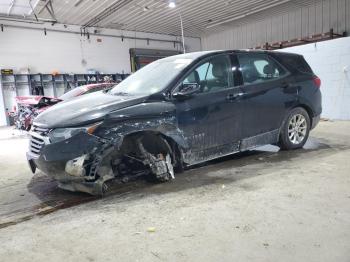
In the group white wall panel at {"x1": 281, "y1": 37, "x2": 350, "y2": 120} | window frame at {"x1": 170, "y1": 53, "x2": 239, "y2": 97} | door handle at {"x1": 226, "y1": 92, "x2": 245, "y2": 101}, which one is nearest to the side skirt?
door handle at {"x1": 226, "y1": 92, "x2": 245, "y2": 101}

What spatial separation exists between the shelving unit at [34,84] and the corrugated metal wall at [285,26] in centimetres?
815

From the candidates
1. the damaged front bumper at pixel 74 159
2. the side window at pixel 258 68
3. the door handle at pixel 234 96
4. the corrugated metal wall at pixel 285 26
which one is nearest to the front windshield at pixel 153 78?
the door handle at pixel 234 96

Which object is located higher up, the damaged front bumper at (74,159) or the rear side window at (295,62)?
the rear side window at (295,62)

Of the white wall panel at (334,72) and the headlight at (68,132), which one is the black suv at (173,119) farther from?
the white wall panel at (334,72)

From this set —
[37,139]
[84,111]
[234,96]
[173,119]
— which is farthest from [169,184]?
[37,139]

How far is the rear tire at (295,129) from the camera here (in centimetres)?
441

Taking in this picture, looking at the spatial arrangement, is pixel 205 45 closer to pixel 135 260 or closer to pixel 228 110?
pixel 228 110

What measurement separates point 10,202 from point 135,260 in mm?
1958

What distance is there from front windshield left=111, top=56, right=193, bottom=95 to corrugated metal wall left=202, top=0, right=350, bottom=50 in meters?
11.1

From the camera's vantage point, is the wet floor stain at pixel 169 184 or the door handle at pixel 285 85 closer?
the wet floor stain at pixel 169 184

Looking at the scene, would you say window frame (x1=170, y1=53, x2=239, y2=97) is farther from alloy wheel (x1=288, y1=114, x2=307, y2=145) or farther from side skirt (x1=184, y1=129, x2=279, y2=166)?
alloy wheel (x1=288, y1=114, x2=307, y2=145)

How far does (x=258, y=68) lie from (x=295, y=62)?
32.1 inches

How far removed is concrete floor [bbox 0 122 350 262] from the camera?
209 centimetres

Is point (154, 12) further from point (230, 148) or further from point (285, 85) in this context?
point (230, 148)
